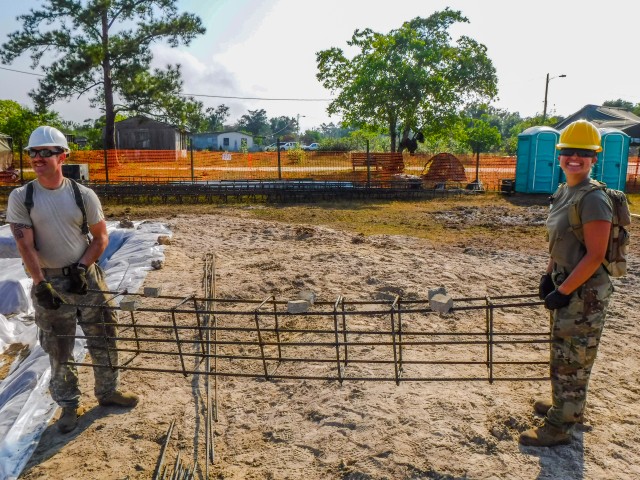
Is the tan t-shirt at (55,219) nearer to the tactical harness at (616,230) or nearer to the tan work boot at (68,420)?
the tan work boot at (68,420)

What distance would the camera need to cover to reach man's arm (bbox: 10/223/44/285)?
3494mm

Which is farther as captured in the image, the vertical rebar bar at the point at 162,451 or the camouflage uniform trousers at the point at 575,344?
the vertical rebar bar at the point at 162,451

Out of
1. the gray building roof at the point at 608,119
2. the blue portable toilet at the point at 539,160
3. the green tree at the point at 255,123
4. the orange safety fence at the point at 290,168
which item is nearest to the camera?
the blue portable toilet at the point at 539,160

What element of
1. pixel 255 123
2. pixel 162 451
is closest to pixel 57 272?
pixel 162 451

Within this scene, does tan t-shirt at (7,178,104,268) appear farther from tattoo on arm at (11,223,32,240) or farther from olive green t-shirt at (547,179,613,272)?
olive green t-shirt at (547,179,613,272)

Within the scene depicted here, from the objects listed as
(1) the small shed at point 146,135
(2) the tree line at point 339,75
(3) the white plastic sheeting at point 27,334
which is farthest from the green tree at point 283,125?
(3) the white plastic sheeting at point 27,334

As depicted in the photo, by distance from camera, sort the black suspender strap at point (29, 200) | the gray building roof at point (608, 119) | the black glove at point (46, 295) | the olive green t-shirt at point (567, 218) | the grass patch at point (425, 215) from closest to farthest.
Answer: the olive green t-shirt at point (567, 218), the black glove at point (46, 295), the black suspender strap at point (29, 200), the grass patch at point (425, 215), the gray building roof at point (608, 119)

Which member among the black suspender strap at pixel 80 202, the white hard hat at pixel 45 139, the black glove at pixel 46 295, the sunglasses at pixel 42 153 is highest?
the white hard hat at pixel 45 139

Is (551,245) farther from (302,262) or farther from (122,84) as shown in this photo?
Result: (122,84)

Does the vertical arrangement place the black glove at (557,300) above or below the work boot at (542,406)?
above

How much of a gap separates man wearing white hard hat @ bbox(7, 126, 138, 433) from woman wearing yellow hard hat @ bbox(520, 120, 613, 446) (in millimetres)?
3027

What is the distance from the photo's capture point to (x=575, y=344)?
3152 mm

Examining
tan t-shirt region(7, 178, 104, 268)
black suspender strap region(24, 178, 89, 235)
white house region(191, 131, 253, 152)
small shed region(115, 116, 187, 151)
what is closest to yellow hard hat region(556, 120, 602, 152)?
tan t-shirt region(7, 178, 104, 268)

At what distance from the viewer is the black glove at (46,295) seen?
11.2 ft
